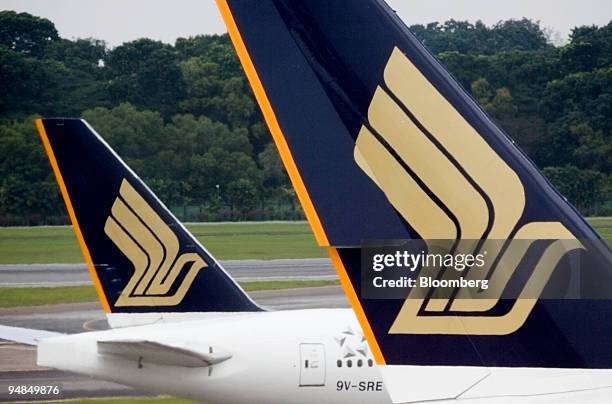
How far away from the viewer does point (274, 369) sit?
14625 millimetres

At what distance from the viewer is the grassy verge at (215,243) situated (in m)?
50.7

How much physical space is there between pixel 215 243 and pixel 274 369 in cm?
3918

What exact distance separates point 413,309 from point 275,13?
167 cm

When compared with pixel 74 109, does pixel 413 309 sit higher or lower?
lower

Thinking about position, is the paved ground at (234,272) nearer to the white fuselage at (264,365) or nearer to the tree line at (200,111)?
the tree line at (200,111)

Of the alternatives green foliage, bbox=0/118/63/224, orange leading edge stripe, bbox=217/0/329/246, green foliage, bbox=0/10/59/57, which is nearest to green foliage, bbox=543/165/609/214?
green foliage, bbox=0/118/63/224

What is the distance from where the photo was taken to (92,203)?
55.3ft

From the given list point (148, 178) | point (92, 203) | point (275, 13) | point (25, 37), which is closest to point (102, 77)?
point (25, 37)

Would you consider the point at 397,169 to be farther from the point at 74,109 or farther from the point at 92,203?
the point at 74,109

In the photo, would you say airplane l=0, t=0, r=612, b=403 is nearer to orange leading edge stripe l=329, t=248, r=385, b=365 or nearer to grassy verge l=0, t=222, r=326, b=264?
orange leading edge stripe l=329, t=248, r=385, b=365

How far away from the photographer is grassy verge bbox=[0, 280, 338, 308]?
3684 centimetres

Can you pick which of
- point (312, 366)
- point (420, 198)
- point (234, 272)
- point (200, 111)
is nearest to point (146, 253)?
point (312, 366)

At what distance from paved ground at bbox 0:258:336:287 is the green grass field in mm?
1468

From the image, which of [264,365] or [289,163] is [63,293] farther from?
[289,163]
